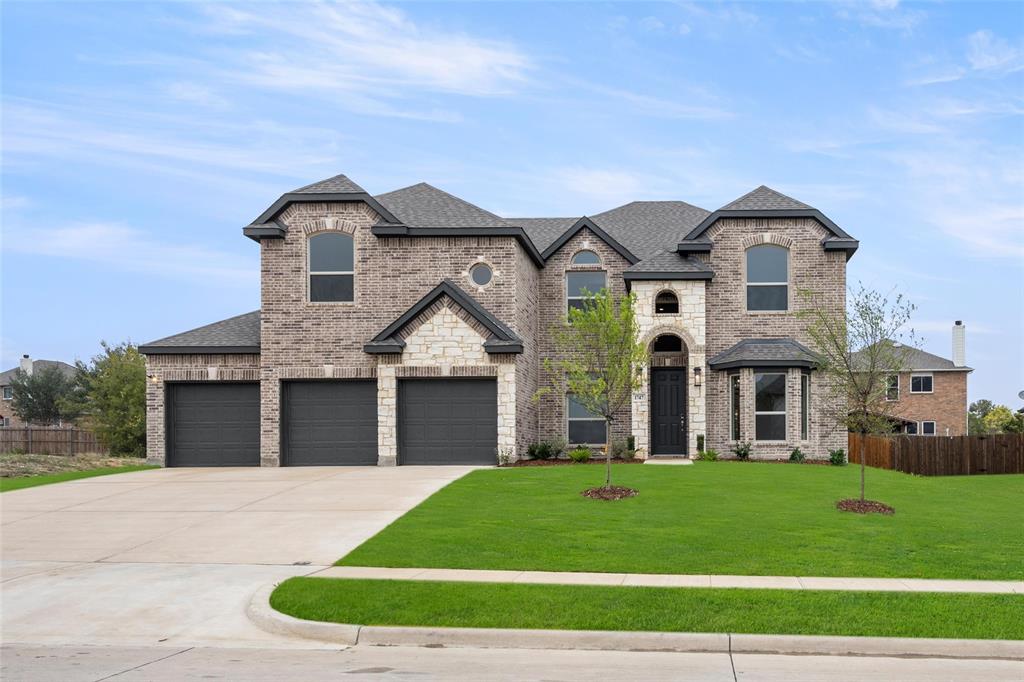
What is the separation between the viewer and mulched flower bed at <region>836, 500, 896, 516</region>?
667 inches

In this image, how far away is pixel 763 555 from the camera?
508 inches

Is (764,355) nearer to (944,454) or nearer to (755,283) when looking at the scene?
(755,283)

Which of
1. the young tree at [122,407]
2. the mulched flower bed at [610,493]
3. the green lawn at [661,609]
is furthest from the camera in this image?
the young tree at [122,407]

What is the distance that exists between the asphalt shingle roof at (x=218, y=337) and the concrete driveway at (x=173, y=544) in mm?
4483

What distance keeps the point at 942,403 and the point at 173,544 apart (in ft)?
152

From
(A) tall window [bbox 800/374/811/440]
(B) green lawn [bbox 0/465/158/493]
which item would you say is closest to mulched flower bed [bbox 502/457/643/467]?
(A) tall window [bbox 800/374/811/440]

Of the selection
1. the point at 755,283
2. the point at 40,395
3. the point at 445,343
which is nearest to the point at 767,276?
the point at 755,283

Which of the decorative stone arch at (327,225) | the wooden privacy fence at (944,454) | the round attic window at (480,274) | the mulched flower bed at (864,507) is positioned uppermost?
the decorative stone arch at (327,225)

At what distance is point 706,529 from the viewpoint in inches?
587

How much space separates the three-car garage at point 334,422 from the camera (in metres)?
25.5

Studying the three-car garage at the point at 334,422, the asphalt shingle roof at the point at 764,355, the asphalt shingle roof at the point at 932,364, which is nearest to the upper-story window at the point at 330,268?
the three-car garage at the point at 334,422

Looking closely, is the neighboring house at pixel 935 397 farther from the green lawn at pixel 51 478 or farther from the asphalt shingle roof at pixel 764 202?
the green lawn at pixel 51 478

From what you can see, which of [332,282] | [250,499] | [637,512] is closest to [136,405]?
[332,282]

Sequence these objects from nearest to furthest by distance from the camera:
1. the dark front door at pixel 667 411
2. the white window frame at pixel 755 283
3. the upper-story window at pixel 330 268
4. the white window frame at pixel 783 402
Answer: the upper-story window at pixel 330 268
the white window frame at pixel 783 402
the white window frame at pixel 755 283
the dark front door at pixel 667 411
